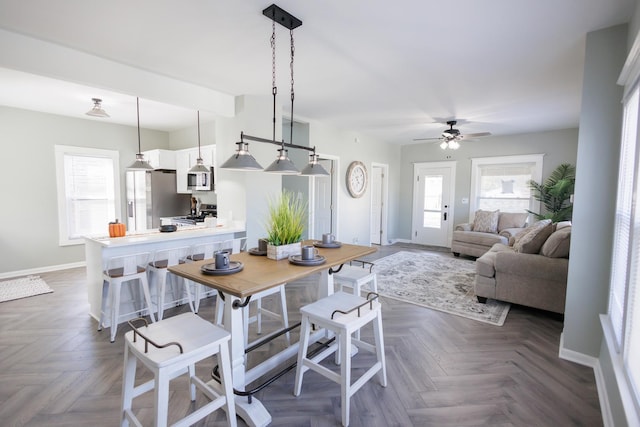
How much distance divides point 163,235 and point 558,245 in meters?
4.32

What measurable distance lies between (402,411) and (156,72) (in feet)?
12.4

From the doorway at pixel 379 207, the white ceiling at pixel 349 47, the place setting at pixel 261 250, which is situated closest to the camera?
the white ceiling at pixel 349 47

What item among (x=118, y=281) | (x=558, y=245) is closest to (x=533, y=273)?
(x=558, y=245)

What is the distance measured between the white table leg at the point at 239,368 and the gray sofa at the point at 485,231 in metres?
5.27

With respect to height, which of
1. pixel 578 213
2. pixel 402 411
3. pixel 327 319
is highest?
pixel 578 213

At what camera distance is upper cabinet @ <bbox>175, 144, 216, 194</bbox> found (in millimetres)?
5238

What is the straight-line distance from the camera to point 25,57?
98.2 inches

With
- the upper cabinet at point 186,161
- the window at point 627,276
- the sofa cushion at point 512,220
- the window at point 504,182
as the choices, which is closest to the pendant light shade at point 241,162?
the window at point 627,276

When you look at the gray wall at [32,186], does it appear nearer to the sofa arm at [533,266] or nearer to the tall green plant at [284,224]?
the tall green plant at [284,224]

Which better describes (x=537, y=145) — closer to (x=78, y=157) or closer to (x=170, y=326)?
(x=170, y=326)

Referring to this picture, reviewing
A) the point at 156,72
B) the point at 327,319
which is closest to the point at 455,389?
the point at 327,319

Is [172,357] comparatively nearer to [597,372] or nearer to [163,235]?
[163,235]

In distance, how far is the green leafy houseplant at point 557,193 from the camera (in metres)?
5.56

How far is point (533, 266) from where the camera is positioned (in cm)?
339
